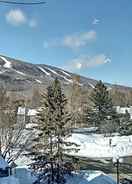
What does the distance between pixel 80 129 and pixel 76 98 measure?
460 inches

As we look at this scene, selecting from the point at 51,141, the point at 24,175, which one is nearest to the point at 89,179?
the point at 51,141

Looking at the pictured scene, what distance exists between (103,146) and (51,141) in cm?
2400

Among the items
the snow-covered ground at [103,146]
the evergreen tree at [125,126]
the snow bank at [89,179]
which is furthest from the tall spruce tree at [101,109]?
the snow bank at [89,179]

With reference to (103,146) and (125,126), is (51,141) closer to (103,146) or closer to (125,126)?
(103,146)

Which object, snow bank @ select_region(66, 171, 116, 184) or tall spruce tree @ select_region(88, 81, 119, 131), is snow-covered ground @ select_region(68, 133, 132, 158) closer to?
tall spruce tree @ select_region(88, 81, 119, 131)

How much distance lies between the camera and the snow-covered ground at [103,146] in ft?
145

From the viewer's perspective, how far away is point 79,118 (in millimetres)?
65250

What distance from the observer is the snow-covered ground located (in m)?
44.1

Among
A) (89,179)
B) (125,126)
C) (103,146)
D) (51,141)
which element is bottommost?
(89,179)

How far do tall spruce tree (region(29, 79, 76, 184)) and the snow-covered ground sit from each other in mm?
19243

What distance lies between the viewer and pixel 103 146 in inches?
1841

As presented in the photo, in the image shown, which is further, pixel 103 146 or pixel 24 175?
pixel 103 146

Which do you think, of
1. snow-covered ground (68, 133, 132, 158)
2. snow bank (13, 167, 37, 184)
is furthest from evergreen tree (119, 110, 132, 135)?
snow bank (13, 167, 37, 184)

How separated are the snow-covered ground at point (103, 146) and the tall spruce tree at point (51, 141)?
19243mm
